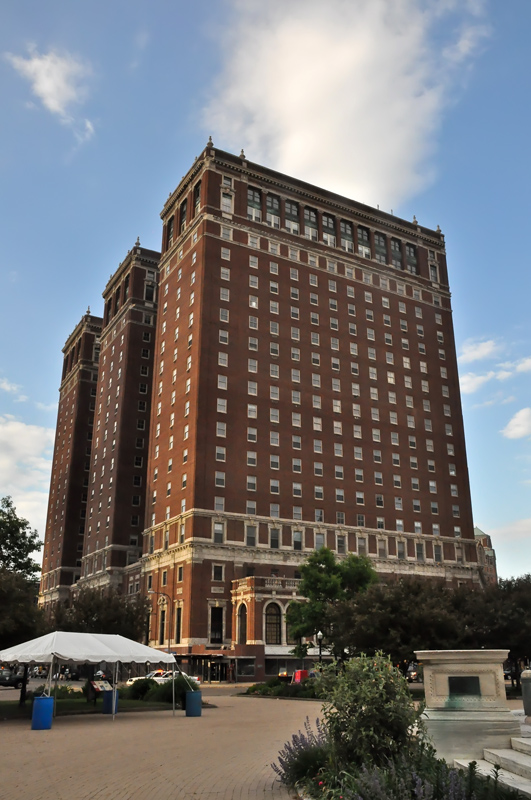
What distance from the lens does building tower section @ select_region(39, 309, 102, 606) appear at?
130250 mm

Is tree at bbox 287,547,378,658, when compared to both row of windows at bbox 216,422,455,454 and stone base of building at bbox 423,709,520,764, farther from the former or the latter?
stone base of building at bbox 423,709,520,764

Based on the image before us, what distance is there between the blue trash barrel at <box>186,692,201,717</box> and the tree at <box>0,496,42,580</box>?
35231mm

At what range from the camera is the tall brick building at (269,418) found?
8225 cm

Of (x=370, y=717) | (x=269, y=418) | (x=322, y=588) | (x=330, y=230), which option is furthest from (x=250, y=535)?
(x=370, y=717)

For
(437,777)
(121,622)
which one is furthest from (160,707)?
(437,777)

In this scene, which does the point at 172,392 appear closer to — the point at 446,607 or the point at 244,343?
the point at 244,343

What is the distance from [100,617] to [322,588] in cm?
2189

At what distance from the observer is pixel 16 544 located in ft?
210

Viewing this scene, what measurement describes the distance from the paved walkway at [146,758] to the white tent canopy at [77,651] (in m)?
2.55

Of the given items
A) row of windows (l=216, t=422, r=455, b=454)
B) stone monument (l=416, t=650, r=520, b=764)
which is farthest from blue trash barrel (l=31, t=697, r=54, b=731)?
row of windows (l=216, t=422, r=455, b=454)

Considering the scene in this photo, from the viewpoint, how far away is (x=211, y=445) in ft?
278

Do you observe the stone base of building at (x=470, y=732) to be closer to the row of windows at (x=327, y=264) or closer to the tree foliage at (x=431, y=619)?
the tree foliage at (x=431, y=619)

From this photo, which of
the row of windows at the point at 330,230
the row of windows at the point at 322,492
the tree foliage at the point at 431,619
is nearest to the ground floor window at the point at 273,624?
the row of windows at the point at 322,492

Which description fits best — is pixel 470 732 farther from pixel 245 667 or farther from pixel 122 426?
pixel 122 426
